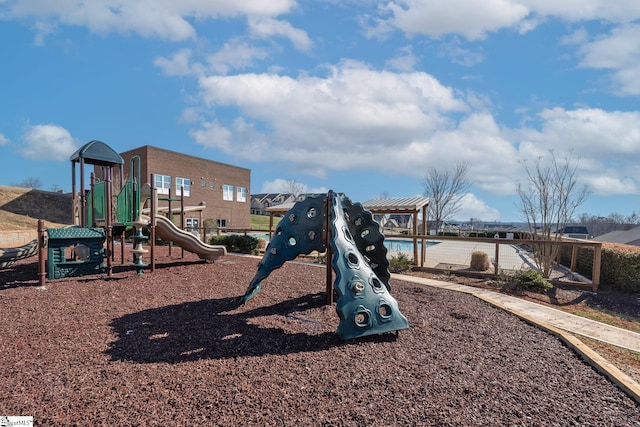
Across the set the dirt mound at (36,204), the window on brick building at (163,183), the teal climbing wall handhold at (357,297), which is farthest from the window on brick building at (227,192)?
the teal climbing wall handhold at (357,297)

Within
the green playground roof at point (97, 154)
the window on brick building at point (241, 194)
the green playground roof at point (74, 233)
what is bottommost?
the green playground roof at point (74, 233)

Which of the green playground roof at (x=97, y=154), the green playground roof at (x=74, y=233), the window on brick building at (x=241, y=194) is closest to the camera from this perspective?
the green playground roof at (x=74, y=233)

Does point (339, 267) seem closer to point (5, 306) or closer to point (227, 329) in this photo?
point (227, 329)

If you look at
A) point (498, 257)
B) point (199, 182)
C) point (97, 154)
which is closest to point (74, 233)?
point (97, 154)

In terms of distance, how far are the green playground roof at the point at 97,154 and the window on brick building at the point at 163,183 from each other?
21158 millimetres

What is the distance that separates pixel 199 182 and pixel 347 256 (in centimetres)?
3277

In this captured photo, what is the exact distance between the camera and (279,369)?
11.2 feet

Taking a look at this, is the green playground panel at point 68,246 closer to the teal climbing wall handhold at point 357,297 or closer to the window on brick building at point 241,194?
the teal climbing wall handhold at point 357,297

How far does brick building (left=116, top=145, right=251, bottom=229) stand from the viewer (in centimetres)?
2998

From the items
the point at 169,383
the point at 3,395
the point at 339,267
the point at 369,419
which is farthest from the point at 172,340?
the point at 369,419

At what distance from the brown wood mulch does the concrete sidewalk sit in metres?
0.64

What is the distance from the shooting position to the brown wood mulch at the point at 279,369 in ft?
8.80

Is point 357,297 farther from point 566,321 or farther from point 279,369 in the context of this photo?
point 566,321

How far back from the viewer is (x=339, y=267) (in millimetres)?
4262
